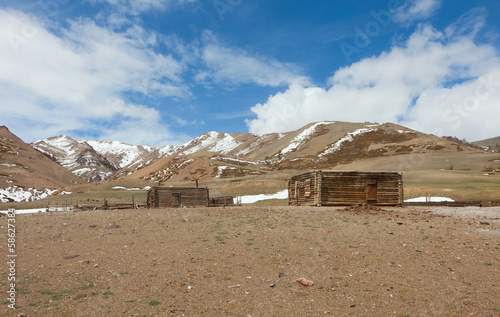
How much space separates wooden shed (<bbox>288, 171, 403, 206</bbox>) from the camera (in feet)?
95.2

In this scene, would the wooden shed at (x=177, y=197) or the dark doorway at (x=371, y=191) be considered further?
the wooden shed at (x=177, y=197)

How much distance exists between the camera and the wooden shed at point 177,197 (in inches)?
1250

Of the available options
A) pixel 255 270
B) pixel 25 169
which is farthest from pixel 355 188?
pixel 25 169

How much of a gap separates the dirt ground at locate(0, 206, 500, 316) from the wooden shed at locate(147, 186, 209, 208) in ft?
50.4

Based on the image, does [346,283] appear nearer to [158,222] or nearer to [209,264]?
[209,264]

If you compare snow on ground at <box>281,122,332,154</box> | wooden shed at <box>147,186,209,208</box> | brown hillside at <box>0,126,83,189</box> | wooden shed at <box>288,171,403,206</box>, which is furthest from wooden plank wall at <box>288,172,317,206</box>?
snow on ground at <box>281,122,332,154</box>

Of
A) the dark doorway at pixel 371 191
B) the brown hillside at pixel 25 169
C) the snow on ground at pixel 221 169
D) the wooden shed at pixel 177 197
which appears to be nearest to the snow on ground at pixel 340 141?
the snow on ground at pixel 221 169

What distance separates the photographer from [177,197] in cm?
3206

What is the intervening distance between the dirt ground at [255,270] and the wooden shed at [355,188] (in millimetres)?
12648

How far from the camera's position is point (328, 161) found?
129m

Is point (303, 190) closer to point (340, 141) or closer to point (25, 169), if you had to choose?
point (25, 169)

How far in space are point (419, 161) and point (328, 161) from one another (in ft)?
123
